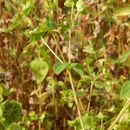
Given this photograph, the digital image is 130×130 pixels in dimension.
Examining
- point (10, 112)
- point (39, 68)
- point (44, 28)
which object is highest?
point (44, 28)

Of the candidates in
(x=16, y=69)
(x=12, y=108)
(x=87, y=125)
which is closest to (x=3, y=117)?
(x=12, y=108)

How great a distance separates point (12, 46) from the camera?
2275mm

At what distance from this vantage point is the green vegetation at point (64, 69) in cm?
178

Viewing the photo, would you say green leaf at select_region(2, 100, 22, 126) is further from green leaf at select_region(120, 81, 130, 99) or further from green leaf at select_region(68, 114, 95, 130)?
green leaf at select_region(120, 81, 130, 99)

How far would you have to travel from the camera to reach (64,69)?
187 cm

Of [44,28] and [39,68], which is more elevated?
[44,28]

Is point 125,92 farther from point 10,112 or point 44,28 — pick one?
point 10,112

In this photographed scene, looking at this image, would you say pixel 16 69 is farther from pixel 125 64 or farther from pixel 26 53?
pixel 125 64

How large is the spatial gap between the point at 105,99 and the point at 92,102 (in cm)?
7

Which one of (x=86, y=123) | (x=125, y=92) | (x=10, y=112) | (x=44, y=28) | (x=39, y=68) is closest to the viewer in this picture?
(x=125, y=92)

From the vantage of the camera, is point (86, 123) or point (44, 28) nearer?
point (44, 28)

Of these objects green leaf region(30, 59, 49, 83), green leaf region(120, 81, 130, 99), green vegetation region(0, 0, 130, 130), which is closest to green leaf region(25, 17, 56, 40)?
green leaf region(120, 81, 130, 99)

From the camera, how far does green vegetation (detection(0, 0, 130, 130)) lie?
1775 millimetres

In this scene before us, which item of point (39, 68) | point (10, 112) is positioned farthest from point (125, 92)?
point (39, 68)
